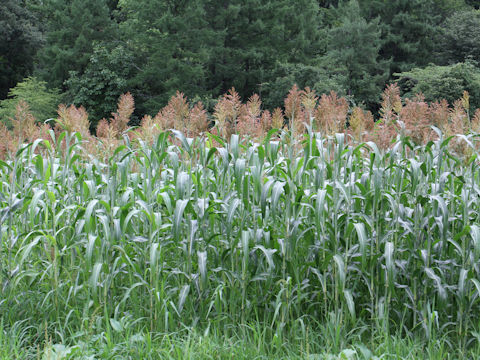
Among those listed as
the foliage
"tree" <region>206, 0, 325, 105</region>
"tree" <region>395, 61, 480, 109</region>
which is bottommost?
the foliage

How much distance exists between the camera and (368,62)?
22.8 m

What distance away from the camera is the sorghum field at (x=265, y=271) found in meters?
3.25

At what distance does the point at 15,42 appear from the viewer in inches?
1058

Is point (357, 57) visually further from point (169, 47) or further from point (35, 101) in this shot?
point (35, 101)

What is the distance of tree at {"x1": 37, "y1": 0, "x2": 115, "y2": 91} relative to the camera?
77.7 feet

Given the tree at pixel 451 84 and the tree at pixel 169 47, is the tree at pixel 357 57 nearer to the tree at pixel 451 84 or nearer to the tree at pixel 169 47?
the tree at pixel 451 84

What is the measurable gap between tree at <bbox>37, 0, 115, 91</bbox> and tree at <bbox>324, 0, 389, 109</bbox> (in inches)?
436

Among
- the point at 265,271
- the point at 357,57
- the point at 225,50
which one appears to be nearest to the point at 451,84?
the point at 357,57

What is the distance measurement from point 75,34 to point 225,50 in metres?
8.47

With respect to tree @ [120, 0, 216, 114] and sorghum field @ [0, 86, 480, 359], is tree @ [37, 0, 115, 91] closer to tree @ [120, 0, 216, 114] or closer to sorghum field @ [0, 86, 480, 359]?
tree @ [120, 0, 216, 114]

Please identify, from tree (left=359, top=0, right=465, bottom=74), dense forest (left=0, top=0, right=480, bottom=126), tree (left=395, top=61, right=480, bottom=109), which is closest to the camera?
tree (left=395, top=61, right=480, bottom=109)

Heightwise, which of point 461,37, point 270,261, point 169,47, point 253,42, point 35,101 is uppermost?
point 461,37

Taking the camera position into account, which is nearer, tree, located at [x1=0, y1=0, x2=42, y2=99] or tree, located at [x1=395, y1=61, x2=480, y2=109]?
tree, located at [x1=395, y1=61, x2=480, y2=109]

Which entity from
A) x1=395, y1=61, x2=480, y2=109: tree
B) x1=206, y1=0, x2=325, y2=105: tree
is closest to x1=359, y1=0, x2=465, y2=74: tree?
x1=206, y1=0, x2=325, y2=105: tree
